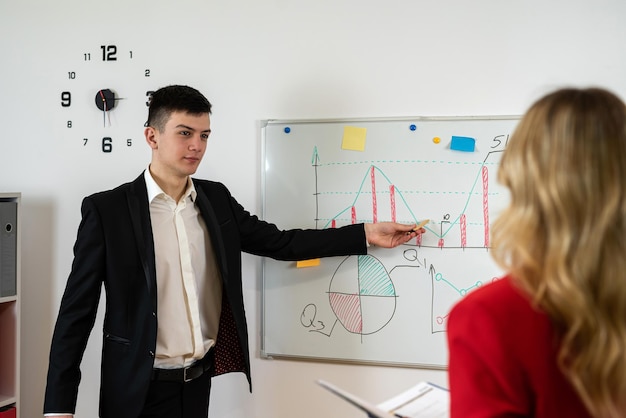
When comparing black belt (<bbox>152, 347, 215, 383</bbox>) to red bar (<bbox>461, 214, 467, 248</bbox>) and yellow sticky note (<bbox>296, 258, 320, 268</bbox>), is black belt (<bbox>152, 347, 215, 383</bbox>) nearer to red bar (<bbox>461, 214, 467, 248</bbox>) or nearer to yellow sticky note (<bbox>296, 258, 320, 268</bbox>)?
yellow sticky note (<bbox>296, 258, 320, 268</bbox>)

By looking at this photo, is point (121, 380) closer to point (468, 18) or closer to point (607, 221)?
point (607, 221)

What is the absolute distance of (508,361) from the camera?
0.84 meters

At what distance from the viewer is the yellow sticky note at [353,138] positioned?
2.29 m

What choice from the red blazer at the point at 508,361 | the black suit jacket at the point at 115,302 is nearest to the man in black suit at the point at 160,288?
the black suit jacket at the point at 115,302

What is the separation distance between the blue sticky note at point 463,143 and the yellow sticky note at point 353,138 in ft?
1.13

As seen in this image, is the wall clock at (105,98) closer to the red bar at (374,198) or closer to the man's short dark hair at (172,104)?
the man's short dark hair at (172,104)

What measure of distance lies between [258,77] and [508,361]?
1801mm

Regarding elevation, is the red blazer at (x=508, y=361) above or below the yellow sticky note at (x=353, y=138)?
below

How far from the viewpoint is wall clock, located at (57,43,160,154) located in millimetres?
2516

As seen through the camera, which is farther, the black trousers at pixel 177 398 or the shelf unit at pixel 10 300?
the shelf unit at pixel 10 300

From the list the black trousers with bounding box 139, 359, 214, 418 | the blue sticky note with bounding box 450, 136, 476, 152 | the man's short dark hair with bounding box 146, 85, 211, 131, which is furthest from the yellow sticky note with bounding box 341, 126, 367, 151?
the black trousers with bounding box 139, 359, 214, 418

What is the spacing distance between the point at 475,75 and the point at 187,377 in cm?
151

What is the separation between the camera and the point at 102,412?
6.39 ft

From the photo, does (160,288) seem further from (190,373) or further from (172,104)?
(172,104)
